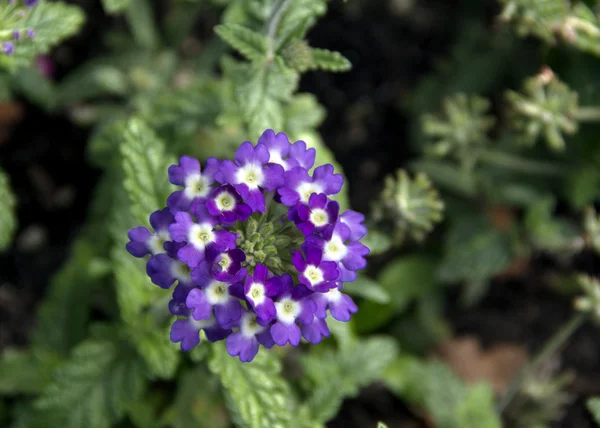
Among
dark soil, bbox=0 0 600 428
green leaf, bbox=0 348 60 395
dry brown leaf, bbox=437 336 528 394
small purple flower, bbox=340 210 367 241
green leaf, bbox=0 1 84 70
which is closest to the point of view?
small purple flower, bbox=340 210 367 241

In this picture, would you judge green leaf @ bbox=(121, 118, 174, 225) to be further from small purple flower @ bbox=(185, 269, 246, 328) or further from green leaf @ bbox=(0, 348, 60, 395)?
green leaf @ bbox=(0, 348, 60, 395)

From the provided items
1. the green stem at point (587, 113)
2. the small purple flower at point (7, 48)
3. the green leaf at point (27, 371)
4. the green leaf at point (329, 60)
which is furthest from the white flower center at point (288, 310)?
the green stem at point (587, 113)

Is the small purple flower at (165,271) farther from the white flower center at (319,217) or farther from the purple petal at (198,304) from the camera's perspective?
the white flower center at (319,217)

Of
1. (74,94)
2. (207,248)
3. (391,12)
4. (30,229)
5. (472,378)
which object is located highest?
(207,248)

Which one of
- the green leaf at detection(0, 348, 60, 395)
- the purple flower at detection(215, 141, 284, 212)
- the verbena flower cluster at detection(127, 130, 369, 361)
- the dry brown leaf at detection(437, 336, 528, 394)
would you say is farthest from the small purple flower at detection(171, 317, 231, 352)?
the dry brown leaf at detection(437, 336, 528, 394)

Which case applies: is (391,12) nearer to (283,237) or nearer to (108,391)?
(283,237)

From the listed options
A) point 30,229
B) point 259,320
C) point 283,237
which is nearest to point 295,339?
point 259,320
